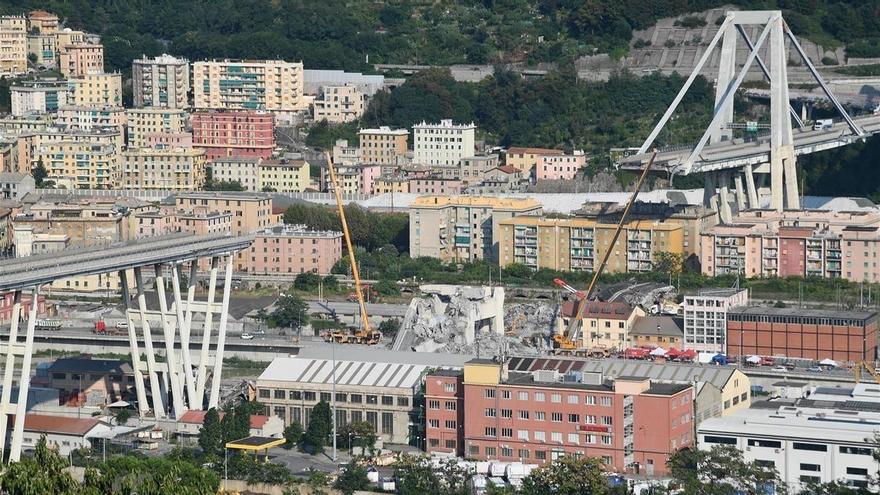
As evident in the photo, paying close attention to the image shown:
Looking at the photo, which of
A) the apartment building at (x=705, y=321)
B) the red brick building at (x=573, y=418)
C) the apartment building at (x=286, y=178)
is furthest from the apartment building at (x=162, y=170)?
the red brick building at (x=573, y=418)

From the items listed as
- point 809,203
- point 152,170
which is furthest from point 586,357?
point 152,170

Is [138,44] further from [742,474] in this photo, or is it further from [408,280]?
[742,474]

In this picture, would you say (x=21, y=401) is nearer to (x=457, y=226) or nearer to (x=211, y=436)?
(x=211, y=436)

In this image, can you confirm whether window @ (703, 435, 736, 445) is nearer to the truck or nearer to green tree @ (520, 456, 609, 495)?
green tree @ (520, 456, 609, 495)

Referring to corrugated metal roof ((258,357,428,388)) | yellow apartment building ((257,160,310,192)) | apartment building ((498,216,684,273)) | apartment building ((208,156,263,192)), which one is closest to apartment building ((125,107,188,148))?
apartment building ((208,156,263,192))

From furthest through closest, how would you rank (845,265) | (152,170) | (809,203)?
(152,170)
(809,203)
(845,265)

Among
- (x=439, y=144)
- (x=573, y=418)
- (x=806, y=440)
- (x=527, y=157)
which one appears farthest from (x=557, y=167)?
(x=806, y=440)

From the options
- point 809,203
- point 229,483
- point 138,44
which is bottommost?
point 229,483
